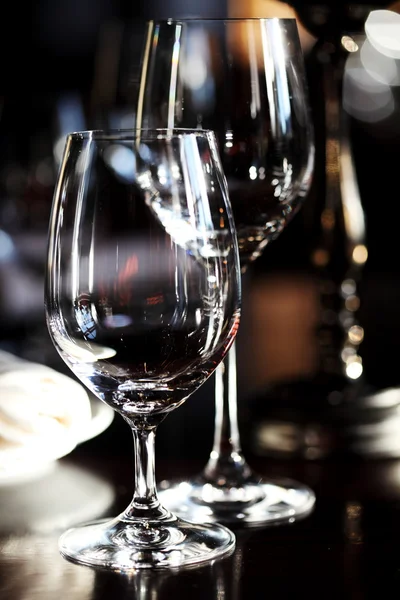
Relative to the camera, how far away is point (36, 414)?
0.59 m

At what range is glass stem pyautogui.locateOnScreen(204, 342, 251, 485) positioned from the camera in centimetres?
64

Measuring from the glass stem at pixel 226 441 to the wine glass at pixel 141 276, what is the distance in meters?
0.14

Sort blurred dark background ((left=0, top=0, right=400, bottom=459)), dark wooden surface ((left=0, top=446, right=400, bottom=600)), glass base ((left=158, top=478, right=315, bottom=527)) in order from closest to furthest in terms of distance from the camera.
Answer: dark wooden surface ((left=0, top=446, right=400, bottom=600)) < glass base ((left=158, top=478, right=315, bottom=527)) < blurred dark background ((left=0, top=0, right=400, bottom=459))

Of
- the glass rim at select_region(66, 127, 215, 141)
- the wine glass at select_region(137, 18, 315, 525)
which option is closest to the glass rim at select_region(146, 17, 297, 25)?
the wine glass at select_region(137, 18, 315, 525)

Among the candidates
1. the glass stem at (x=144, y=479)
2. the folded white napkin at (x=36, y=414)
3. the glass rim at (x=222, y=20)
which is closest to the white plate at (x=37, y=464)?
the folded white napkin at (x=36, y=414)

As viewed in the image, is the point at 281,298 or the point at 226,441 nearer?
the point at 226,441

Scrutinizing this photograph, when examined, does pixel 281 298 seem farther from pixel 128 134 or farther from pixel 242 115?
pixel 128 134

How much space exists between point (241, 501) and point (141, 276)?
0.60 ft

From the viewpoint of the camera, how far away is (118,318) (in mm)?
473

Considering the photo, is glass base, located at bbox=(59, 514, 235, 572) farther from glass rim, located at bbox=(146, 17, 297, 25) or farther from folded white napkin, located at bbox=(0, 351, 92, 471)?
glass rim, located at bbox=(146, 17, 297, 25)

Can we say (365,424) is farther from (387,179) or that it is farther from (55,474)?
(387,179)

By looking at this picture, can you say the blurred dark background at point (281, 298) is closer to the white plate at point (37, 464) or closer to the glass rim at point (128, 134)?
the white plate at point (37, 464)

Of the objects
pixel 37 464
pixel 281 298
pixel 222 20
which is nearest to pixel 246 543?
pixel 37 464

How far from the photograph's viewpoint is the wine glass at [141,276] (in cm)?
47
